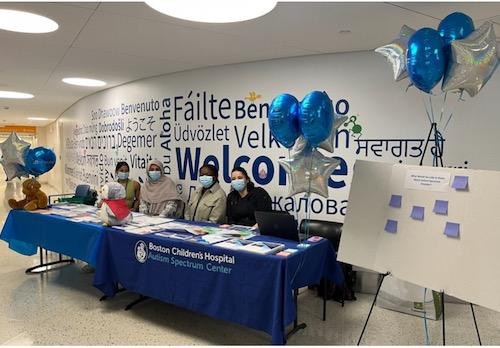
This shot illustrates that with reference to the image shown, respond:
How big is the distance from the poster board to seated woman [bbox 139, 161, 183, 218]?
2584 millimetres

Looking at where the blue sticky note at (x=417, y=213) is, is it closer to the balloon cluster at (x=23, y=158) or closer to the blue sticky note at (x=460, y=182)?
the blue sticky note at (x=460, y=182)

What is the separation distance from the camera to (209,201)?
3906 millimetres

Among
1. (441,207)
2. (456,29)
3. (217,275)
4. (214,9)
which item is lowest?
(217,275)

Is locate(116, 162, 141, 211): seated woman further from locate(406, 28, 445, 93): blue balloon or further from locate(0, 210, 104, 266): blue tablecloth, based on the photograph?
locate(406, 28, 445, 93): blue balloon

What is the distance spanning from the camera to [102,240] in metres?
3.13

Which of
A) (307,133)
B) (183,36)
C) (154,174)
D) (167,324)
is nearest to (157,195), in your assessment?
(154,174)

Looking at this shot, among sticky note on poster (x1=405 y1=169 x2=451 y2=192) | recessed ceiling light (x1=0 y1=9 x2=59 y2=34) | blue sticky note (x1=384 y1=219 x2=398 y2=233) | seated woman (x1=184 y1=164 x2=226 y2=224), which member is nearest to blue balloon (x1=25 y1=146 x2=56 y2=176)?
recessed ceiling light (x1=0 y1=9 x2=59 y2=34)

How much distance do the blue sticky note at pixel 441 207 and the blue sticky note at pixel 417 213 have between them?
7 centimetres

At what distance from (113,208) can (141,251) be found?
1.82 feet

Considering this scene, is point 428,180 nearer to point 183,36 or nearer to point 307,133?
point 307,133

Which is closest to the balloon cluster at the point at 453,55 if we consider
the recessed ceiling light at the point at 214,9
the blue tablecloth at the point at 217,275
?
the recessed ceiling light at the point at 214,9

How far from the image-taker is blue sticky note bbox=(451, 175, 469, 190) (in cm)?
193

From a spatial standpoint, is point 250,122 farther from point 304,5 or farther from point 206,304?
point 206,304

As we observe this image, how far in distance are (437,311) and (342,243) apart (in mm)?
1480
